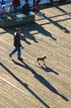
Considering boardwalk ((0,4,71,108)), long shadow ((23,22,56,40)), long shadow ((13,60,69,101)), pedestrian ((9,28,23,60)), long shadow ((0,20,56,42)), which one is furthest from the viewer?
long shadow ((23,22,56,40))

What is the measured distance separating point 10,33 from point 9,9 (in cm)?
264

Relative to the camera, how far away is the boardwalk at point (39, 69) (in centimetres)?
1562

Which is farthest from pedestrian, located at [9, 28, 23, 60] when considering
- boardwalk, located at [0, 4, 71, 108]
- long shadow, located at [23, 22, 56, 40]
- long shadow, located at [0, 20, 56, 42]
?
long shadow, located at [23, 22, 56, 40]

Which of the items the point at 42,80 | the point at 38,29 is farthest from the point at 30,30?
the point at 42,80

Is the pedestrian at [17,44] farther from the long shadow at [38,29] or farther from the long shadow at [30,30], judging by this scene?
the long shadow at [38,29]

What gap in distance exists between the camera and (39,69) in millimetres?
18234

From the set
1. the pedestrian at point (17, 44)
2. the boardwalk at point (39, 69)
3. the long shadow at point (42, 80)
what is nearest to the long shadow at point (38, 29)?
the boardwalk at point (39, 69)

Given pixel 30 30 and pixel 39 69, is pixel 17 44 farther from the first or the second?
pixel 30 30

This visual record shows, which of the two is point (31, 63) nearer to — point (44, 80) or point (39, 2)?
point (44, 80)

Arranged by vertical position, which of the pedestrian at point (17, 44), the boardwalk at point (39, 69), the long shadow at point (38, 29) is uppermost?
the pedestrian at point (17, 44)

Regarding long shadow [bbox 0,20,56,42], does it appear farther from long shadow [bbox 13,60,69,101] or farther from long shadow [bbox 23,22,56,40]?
long shadow [bbox 13,60,69,101]

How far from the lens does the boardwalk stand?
1562cm

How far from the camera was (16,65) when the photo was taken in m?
18.4

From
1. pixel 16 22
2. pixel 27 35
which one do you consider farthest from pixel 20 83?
pixel 16 22
